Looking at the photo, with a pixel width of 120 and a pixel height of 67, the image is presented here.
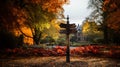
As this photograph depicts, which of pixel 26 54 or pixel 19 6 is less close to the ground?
pixel 19 6

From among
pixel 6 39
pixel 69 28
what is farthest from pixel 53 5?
pixel 69 28

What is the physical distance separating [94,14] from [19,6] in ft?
102

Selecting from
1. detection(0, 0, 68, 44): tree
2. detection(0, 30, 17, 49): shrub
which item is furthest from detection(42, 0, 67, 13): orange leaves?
detection(0, 30, 17, 49): shrub

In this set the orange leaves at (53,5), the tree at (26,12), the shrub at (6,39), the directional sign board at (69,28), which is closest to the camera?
the directional sign board at (69,28)

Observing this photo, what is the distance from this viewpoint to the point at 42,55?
81.4 feet

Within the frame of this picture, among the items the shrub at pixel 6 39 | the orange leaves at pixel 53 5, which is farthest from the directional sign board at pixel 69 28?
the orange leaves at pixel 53 5

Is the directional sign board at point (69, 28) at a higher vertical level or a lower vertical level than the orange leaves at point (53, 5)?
lower

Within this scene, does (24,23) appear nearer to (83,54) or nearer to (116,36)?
(83,54)

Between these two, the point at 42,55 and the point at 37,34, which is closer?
the point at 42,55

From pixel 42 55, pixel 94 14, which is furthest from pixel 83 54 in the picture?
pixel 94 14

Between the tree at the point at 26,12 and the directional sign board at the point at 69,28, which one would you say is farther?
the tree at the point at 26,12

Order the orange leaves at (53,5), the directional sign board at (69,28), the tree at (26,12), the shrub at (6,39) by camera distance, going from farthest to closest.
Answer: the orange leaves at (53,5) → the shrub at (6,39) → the tree at (26,12) → the directional sign board at (69,28)

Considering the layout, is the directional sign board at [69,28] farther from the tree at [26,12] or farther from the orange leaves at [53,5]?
the orange leaves at [53,5]

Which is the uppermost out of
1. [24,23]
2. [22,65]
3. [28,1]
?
[28,1]
